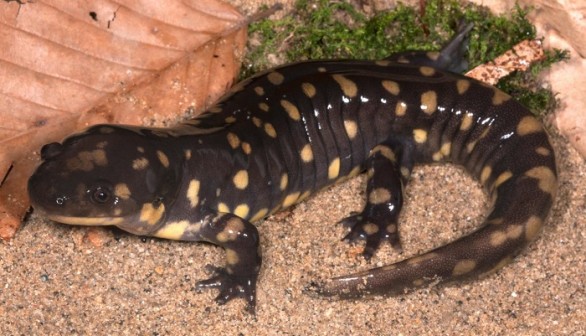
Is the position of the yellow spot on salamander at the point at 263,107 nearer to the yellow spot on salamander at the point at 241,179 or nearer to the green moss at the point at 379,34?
the yellow spot on salamander at the point at 241,179

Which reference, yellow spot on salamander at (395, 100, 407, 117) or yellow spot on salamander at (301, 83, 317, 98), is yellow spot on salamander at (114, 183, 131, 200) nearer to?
yellow spot on salamander at (301, 83, 317, 98)

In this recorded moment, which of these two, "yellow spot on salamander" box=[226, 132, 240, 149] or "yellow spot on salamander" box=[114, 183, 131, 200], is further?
"yellow spot on salamander" box=[226, 132, 240, 149]

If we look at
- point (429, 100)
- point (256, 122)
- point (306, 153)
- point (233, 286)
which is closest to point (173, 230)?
point (233, 286)

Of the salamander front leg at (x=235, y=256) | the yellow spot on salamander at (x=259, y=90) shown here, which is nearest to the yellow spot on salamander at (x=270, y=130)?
the yellow spot on salamander at (x=259, y=90)

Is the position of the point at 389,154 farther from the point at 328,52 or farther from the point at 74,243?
the point at 74,243

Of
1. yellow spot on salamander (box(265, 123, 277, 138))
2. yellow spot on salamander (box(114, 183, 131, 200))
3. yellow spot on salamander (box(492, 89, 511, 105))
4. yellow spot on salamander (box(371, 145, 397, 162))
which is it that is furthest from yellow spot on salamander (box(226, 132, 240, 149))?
yellow spot on salamander (box(492, 89, 511, 105))

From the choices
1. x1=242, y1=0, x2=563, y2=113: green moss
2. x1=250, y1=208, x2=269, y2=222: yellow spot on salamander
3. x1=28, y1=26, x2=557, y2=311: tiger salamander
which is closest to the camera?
x1=28, y1=26, x2=557, y2=311: tiger salamander
